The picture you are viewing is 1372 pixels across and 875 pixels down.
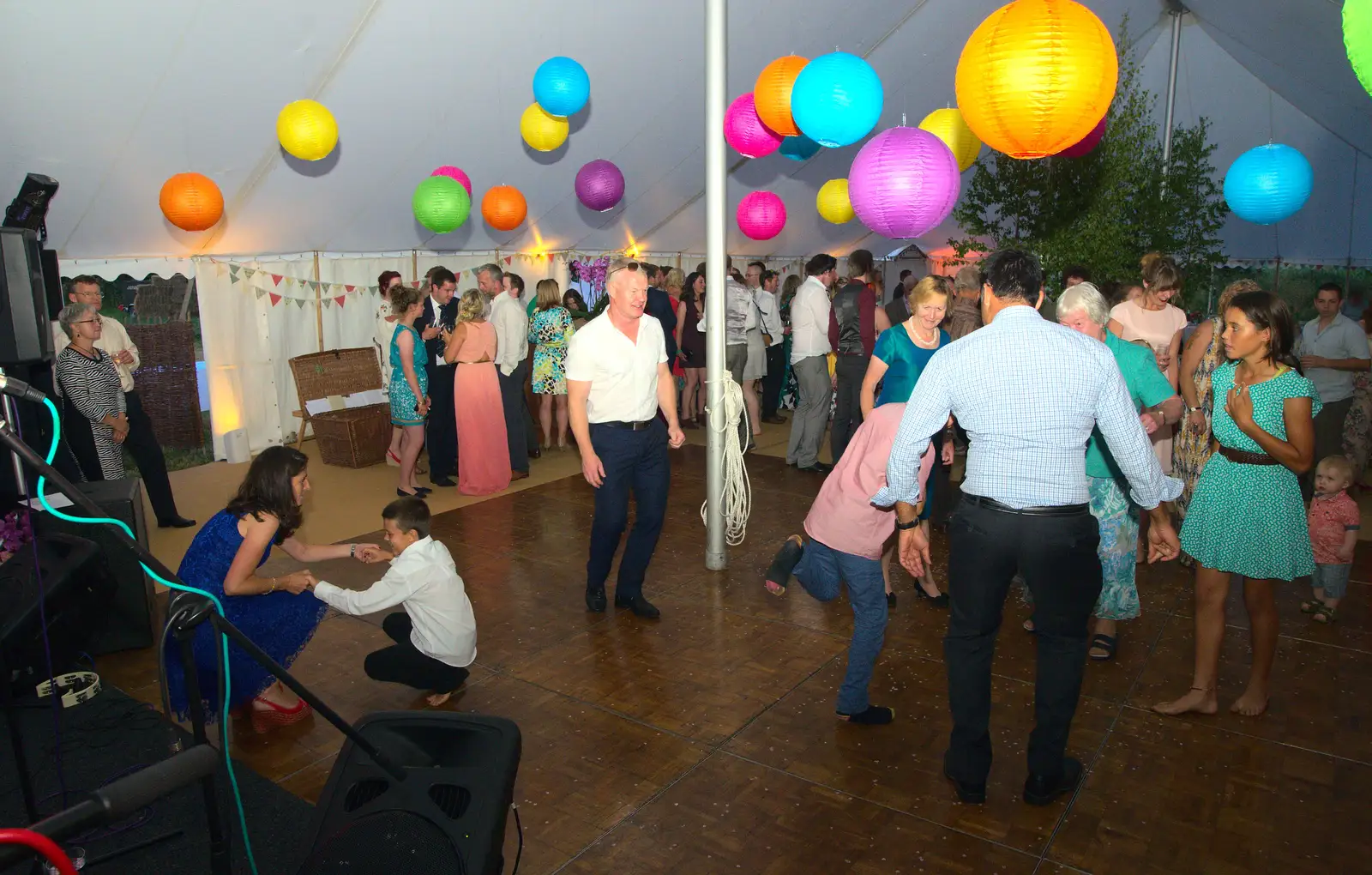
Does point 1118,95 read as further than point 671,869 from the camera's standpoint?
Yes

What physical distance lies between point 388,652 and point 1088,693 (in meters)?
2.58

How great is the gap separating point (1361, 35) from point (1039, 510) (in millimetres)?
1433

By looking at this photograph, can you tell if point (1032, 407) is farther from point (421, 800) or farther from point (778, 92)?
point (778, 92)

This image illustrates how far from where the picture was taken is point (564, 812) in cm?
271

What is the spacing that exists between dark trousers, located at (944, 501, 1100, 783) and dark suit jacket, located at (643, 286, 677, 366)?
17.2 ft

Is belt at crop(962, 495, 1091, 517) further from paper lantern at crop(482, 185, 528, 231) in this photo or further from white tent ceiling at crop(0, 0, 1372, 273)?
paper lantern at crop(482, 185, 528, 231)

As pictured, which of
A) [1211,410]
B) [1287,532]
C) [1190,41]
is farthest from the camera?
[1190,41]

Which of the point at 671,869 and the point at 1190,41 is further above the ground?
the point at 1190,41

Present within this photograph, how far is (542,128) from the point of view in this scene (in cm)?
684

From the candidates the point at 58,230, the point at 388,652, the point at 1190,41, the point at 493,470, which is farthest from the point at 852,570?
the point at 1190,41

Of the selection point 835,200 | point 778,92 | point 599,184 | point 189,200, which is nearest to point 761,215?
point 835,200

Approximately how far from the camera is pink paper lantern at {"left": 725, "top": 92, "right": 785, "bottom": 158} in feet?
21.7

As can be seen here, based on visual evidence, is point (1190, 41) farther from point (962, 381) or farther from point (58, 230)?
point (58, 230)

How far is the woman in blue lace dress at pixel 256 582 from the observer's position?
3066 mm
